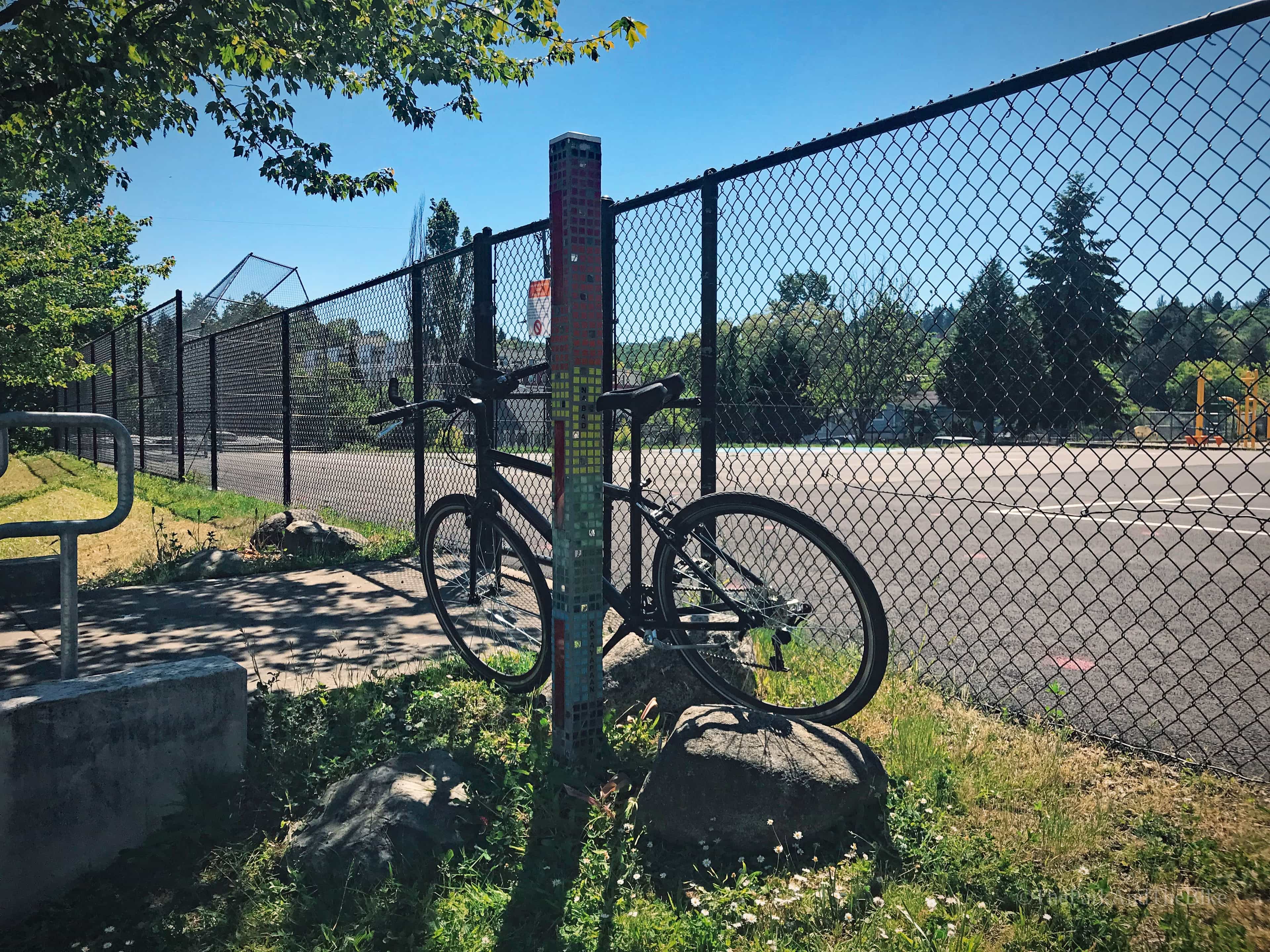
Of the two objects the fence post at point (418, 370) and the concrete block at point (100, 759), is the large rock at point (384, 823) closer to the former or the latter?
the concrete block at point (100, 759)

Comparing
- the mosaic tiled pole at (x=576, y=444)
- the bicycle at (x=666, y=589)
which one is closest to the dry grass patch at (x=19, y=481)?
the bicycle at (x=666, y=589)

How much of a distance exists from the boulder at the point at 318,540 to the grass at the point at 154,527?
0.14 metres

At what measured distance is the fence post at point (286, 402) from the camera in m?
8.73

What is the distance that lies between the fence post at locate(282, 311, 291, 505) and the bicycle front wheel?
6637 mm

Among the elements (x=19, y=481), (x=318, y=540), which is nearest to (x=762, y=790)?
(x=318, y=540)

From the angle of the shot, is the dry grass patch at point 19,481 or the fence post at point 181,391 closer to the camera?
the fence post at point 181,391

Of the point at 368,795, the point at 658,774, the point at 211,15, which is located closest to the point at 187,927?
the point at 368,795

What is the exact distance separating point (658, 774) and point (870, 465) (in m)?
15.9

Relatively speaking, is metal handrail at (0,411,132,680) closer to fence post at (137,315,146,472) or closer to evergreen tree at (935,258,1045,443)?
evergreen tree at (935,258,1045,443)

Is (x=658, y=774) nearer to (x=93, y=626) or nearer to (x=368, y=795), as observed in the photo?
(x=368, y=795)

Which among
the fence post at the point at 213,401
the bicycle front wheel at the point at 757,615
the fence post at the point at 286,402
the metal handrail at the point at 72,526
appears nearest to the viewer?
the metal handrail at the point at 72,526

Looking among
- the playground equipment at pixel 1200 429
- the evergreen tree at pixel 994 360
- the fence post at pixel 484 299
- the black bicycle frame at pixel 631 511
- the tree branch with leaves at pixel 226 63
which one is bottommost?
the black bicycle frame at pixel 631 511

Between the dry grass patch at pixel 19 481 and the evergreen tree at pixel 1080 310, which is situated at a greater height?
the evergreen tree at pixel 1080 310

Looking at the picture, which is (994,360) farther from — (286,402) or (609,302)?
(286,402)
